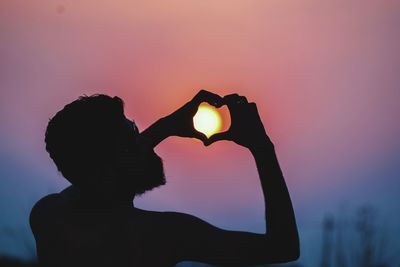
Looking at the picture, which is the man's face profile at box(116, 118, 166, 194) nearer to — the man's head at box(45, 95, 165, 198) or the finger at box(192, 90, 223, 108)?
the man's head at box(45, 95, 165, 198)

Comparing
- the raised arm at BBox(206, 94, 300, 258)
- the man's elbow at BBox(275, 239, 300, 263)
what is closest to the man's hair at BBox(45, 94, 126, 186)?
the raised arm at BBox(206, 94, 300, 258)

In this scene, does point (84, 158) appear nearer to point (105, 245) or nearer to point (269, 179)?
point (105, 245)

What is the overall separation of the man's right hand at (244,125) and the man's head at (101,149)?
Result: 0.27m

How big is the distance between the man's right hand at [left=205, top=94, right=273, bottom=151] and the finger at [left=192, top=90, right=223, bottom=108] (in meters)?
0.16

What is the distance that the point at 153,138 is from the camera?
221 centimetres

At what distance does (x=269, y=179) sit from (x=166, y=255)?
0.35 meters

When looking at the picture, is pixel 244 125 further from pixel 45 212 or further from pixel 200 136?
pixel 45 212

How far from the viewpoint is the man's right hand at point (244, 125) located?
1.50m

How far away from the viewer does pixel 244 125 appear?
1.55 m

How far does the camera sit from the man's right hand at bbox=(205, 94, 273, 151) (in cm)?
150

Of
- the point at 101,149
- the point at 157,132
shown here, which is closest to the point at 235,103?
the point at 101,149

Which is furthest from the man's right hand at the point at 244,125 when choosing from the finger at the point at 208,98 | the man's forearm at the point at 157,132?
the man's forearm at the point at 157,132

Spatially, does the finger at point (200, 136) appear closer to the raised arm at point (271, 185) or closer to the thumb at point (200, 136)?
the thumb at point (200, 136)

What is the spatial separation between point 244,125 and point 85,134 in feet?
1.63
